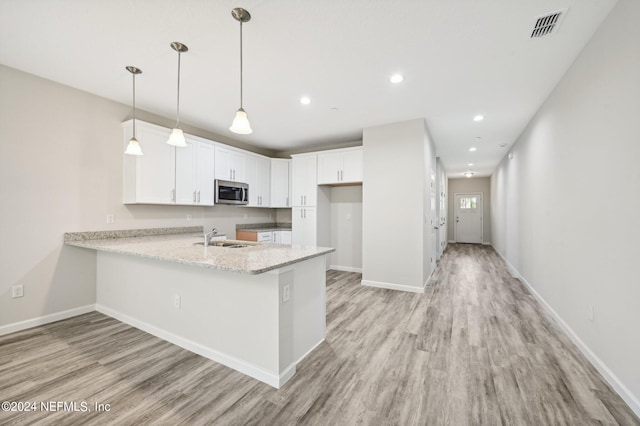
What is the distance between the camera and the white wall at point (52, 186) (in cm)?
275

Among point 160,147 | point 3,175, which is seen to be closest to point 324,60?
point 160,147

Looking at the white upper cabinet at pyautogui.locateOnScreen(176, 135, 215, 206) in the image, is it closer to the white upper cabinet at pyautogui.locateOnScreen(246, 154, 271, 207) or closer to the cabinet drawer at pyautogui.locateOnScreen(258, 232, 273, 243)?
the white upper cabinet at pyautogui.locateOnScreen(246, 154, 271, 207)

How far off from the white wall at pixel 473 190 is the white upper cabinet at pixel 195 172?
32.1ft

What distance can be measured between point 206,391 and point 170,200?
110 inches

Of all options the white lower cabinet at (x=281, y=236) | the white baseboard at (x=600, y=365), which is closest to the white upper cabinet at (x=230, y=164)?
the white lower cabinet at (x=281, y=236)

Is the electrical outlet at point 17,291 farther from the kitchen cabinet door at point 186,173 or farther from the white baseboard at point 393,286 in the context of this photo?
the white baseboard at point 393,286

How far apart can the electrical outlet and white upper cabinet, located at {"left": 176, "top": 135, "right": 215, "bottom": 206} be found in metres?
1.82

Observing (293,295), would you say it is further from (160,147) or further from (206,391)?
(160,147)

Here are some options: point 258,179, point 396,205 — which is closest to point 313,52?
point 396,205

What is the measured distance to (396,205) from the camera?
4.28m

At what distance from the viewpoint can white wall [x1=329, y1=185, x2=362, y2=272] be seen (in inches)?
221

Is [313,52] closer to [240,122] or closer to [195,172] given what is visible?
[240,122]

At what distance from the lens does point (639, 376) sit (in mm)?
1647

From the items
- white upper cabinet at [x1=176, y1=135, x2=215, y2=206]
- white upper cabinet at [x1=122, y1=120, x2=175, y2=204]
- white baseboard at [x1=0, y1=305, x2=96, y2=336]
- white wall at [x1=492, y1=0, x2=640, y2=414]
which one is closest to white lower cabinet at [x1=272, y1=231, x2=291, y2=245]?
white upper cabinet at [x1=176, y1=135, x2=215, y2=206]
